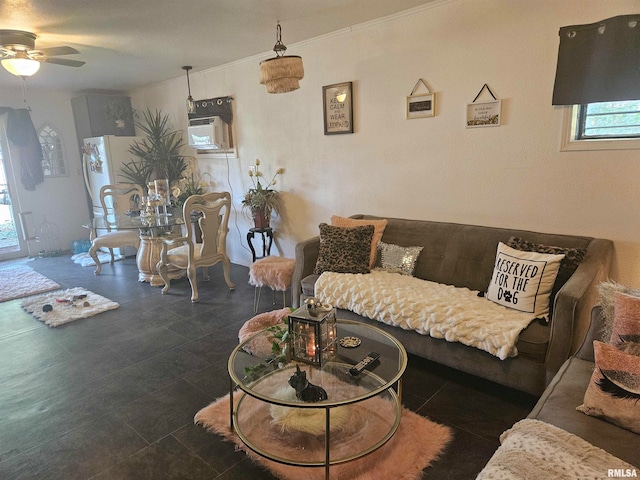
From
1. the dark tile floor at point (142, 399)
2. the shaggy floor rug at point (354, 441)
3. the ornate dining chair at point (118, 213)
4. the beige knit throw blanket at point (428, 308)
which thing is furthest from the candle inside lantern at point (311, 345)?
the ornate dining chair at point (118, 213)

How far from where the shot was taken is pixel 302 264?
10.5 ft

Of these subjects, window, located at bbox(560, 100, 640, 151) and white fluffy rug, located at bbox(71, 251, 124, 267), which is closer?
window, located at bbox(560, 100, 640, 151)

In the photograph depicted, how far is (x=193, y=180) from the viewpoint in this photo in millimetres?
5531

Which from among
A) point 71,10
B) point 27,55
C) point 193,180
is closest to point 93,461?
point 71,10

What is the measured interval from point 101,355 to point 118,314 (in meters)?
0.82

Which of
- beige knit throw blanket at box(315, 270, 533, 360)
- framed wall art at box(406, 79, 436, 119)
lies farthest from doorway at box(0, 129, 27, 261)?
framed wall art at box(406, 79, 436, 119)

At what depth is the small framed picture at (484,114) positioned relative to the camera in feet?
9.25

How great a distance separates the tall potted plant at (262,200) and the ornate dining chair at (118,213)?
1595mm

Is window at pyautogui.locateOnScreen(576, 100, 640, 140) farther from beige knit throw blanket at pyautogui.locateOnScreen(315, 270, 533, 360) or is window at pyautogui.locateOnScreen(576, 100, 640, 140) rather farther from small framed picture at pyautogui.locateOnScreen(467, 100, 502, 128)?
beige knit throw blanket at pyautogui.locateOnScreen(315, 270, 533, 360)

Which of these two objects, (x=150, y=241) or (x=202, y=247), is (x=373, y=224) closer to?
(x=202, y=247)

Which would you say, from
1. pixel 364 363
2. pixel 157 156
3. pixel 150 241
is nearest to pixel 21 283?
pixel 150 241

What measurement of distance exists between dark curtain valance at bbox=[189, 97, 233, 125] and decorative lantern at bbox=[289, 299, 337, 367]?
3.53 m

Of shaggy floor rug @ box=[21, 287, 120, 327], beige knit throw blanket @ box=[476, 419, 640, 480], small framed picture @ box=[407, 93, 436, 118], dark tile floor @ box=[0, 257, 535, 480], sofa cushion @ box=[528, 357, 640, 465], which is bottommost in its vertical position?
dark tile floor @ box=[0, 257, 535, 480]

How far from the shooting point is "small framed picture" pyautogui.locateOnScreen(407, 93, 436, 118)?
3.12 meters
